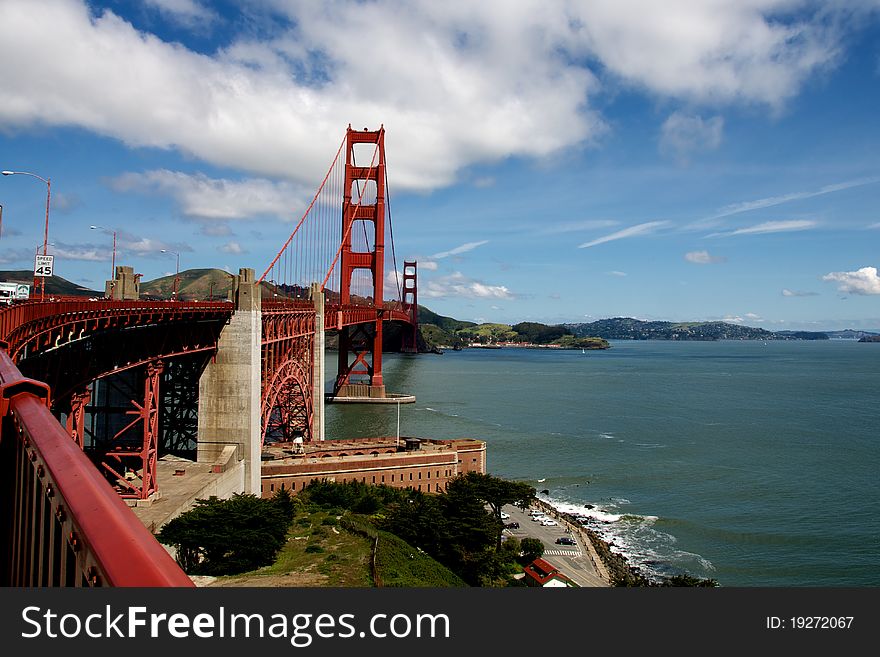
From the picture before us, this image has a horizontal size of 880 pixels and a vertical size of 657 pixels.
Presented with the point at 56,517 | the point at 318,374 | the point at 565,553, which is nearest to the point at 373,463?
the point at 318,374

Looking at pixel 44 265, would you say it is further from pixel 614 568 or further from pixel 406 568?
pixel 614 568

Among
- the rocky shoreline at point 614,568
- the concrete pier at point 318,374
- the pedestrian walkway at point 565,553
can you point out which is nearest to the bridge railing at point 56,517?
the rocky shoreline at point 614,568

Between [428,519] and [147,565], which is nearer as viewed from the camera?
[147,565]

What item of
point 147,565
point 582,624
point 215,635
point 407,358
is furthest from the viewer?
point 407,358

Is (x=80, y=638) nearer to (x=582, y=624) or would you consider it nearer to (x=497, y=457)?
(x=582, y=624)

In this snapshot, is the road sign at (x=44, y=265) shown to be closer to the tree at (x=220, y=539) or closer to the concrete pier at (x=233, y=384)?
the tree at (x=220, y=539)

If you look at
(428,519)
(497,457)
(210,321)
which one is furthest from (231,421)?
(497,457)

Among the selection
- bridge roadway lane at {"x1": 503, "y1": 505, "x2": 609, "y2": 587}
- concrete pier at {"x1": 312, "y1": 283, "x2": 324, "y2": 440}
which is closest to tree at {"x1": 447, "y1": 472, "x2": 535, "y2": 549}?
bridge roadway lane at {"x1": 503, "y1": 505, "x2": 609, "y2": 587}
